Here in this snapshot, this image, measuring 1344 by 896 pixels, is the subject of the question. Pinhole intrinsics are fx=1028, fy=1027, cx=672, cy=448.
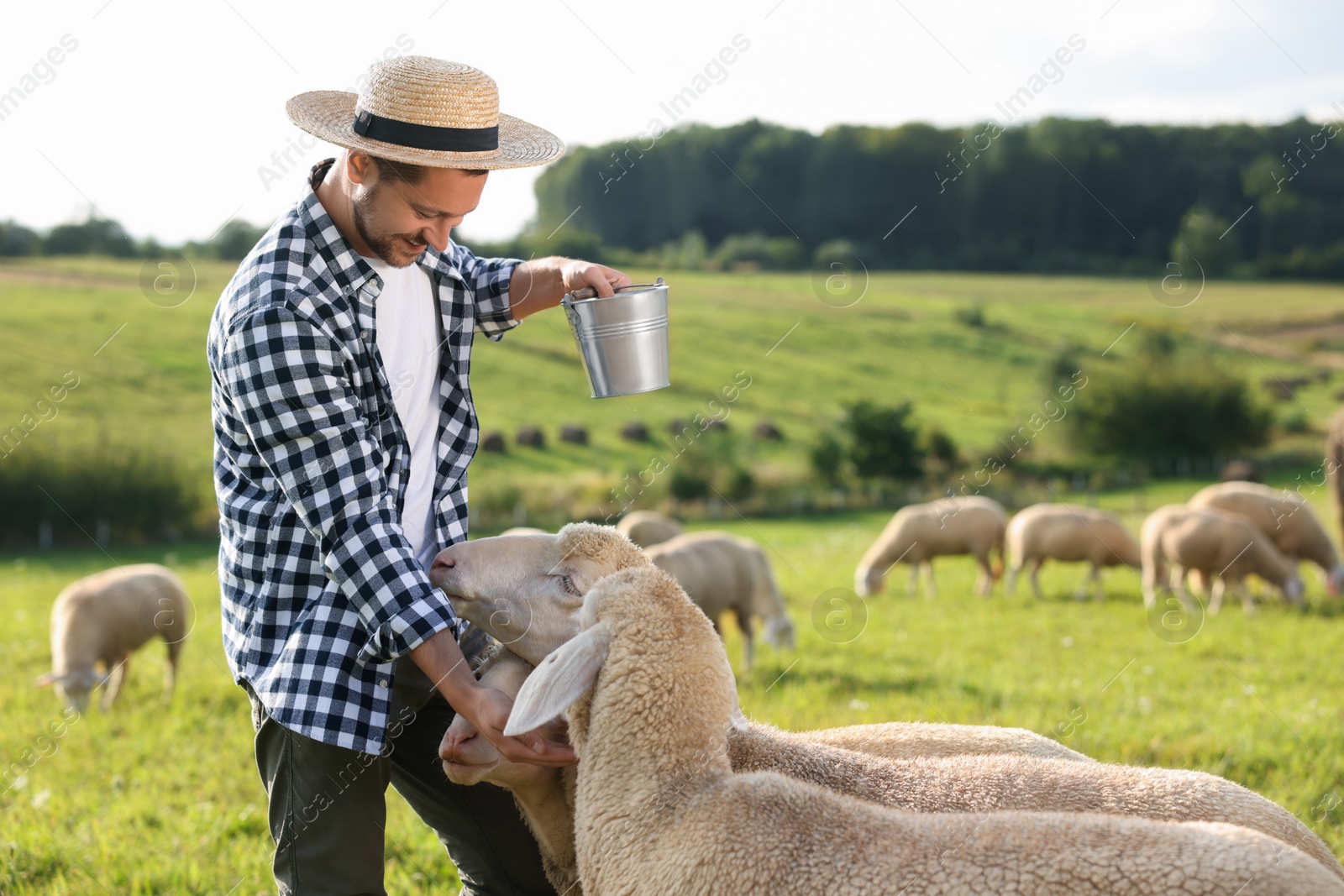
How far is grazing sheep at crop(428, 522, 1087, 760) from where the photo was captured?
3.03 meters

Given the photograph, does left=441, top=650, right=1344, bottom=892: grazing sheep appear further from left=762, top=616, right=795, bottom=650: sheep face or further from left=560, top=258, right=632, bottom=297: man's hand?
left=762, top=616, right=795, bottom=650: sheep face

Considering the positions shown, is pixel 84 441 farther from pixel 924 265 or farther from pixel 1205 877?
pixel 924 265

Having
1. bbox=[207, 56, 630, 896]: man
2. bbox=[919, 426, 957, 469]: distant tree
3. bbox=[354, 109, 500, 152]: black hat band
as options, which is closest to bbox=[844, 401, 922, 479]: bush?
bbox=[919, 426, 957, 469]: distant tree

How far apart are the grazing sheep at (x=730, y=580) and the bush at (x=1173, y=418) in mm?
40828

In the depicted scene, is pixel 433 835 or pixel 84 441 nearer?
pixel 433 835

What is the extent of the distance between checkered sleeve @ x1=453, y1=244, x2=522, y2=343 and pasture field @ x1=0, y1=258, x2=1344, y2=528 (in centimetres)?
2961

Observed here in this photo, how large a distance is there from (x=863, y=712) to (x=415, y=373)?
4.87 metres

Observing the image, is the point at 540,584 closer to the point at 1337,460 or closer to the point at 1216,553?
the point at 1216,553

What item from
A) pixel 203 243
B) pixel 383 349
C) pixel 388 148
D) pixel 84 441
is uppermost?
pixel 388 148

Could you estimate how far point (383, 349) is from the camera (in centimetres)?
305

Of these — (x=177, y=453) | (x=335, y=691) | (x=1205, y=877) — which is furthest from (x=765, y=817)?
(x=177, y=453)

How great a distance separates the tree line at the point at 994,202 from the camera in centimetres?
7081

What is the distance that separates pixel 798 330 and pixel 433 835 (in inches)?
2196

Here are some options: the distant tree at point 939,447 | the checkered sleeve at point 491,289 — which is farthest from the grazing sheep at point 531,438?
the checkered sleeve at point 491,289
